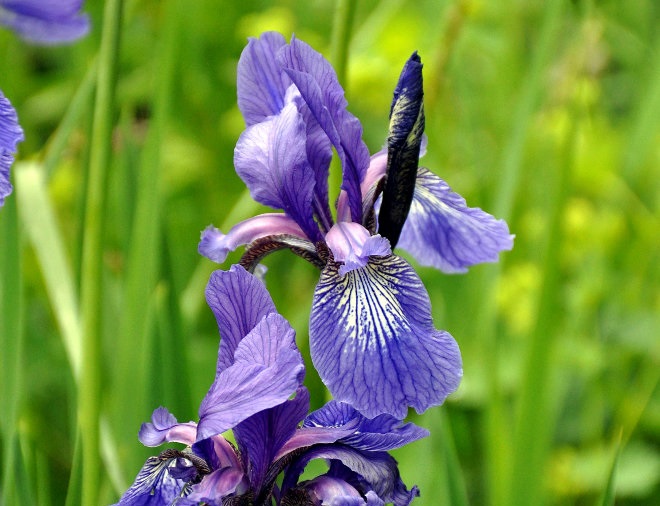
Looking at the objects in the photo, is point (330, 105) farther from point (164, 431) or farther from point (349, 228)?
point (164, 431)

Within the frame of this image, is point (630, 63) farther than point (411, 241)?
Yes

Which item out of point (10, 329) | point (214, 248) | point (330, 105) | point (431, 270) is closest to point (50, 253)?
point (10, 329)

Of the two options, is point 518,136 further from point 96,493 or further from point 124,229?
point 96,493

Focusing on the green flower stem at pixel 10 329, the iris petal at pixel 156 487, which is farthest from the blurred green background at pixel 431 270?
the iris petal at pixel 156 487

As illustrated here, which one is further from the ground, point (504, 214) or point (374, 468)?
point (504, 214)

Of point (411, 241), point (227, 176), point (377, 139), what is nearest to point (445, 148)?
point (377, 139)

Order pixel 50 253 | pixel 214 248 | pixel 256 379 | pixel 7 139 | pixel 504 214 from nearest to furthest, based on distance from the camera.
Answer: pixel 256 379 → pixel 7 139 → pixel 214 248 → pixel 50 253 → pixel 504 214
